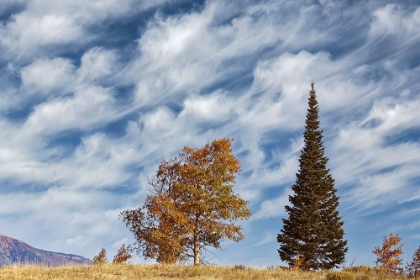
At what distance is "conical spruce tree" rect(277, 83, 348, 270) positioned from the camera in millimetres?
50906

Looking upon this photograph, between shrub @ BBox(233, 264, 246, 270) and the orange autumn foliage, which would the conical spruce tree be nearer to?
the orange autumn foliage

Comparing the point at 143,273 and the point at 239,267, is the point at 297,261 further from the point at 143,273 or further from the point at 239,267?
the point at 143,273

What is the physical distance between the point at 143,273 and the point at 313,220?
28.5 m

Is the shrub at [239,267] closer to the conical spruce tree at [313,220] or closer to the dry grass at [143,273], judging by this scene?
the dry grass at [143,273]

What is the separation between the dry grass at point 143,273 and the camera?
2548 cm

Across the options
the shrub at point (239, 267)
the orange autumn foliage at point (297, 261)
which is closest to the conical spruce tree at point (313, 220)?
the orange autumn foliage at point (297, 261)

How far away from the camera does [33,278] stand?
77.5 ft

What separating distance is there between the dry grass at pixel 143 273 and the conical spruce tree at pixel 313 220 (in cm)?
2099

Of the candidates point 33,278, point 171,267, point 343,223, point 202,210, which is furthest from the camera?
point 343,223

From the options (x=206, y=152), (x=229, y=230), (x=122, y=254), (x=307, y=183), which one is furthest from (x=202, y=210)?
(x=307, y=183)

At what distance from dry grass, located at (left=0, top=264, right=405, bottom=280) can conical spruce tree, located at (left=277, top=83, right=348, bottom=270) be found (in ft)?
Answer: 68.9

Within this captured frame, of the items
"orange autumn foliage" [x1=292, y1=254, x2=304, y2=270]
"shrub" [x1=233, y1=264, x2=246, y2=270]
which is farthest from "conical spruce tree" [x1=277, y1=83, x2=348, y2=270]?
"shrub" [x1=233, y1=264, x2=246, y2=270]

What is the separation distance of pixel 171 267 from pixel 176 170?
18801 mm

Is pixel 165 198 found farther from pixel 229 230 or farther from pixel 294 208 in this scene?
pixel 294 208
